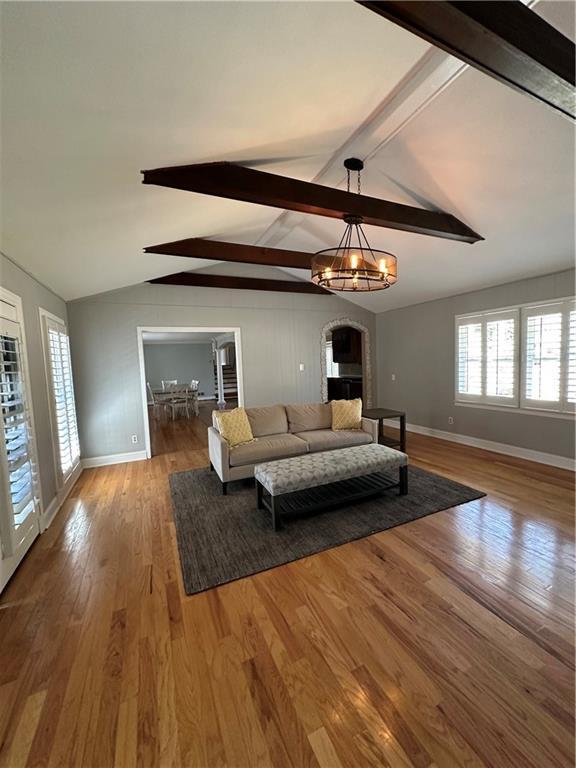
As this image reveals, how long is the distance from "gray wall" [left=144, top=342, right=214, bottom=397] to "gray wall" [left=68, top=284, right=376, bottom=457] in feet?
20.0

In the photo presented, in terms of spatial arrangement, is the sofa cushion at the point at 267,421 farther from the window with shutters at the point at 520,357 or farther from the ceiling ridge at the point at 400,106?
the window with shutters at the point at 520,357

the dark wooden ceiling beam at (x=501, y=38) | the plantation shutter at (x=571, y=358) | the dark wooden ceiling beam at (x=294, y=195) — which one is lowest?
the plantation shutter at (x=571, y=358)

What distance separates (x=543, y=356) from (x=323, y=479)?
134 inches

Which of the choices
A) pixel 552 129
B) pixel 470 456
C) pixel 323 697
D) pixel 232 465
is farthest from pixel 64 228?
pixel 470 456

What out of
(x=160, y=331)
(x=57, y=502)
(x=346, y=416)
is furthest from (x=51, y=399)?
(x=346, y=416)

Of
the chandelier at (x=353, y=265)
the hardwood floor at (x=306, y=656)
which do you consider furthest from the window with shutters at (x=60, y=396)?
the chandelier at (x=353, y=265)

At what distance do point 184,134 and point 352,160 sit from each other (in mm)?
1460

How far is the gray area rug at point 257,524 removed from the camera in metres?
2.25

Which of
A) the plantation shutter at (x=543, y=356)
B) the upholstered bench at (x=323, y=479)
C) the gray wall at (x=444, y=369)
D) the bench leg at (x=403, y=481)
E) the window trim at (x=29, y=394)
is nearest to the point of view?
the window trim at (x=29, y=394)

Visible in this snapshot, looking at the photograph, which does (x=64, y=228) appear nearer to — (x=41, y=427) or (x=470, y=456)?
(x=41, y=427)

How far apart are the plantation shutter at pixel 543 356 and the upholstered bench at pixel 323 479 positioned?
7.72 feet

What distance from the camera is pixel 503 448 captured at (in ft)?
14.8

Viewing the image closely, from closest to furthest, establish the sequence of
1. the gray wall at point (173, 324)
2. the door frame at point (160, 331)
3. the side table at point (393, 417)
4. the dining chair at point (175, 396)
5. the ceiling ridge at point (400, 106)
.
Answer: the ceiling ridge at point (400, 106)
the side table at point (393, 417)
the gray wall at point (173, 324)
the door frame at point (160, 331)
the dining chair at point (175, 396)

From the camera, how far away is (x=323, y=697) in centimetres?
134
